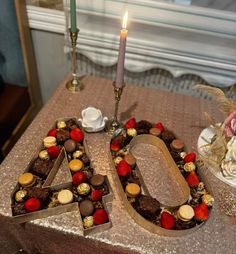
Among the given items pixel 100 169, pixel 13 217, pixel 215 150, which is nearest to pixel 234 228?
pixel 215 150

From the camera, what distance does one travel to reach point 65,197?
2.08 ft

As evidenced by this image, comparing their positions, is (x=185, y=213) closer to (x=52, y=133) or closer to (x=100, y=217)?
(x=100, y=217)

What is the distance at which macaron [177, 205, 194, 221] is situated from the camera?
612 millimetres

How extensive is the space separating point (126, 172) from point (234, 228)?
261mm

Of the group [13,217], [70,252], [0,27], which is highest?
[0,27]

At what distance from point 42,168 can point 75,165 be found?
0.07 m

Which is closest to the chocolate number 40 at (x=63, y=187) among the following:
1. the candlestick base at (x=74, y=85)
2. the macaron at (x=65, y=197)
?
the macaron at (x=65, y=197)

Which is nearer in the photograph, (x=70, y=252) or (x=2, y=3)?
(x=70, y=252)

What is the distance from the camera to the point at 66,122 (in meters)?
0.81

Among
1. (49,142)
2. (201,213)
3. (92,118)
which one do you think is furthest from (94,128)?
(201,213)

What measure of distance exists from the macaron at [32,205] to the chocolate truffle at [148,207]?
209 millimetres

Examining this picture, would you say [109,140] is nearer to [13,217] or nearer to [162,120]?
[162,120]

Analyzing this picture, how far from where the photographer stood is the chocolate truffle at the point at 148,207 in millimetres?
615

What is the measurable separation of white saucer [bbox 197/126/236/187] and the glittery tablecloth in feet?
0.04
